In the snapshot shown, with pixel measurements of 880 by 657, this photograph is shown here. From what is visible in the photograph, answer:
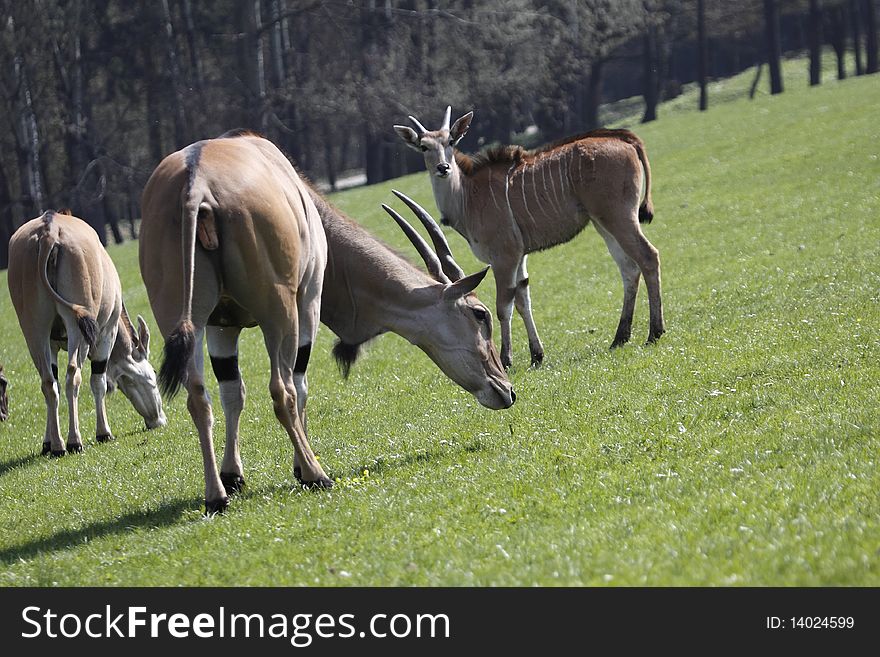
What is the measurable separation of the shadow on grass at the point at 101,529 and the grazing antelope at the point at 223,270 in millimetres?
367

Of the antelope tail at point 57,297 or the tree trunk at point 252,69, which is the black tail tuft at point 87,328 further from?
the tree trunk at point 252,69

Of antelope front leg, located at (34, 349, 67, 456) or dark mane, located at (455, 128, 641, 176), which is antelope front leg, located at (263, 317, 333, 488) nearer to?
antelope front leg, located at (34, 349, 67, 456)

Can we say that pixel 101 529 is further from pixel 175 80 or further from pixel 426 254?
pixel 175 80

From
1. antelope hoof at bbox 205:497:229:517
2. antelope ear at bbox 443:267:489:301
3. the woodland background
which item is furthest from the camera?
the woodland background

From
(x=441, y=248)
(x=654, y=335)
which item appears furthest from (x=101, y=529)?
(x=654, y=335)

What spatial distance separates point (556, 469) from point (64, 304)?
6378mm

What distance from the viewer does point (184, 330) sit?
22.4 ft

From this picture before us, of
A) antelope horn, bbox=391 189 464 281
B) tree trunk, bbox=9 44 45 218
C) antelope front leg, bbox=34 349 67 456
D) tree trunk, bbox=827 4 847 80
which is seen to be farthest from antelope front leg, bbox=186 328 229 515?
tree trunk, bbox=827 4 847 80

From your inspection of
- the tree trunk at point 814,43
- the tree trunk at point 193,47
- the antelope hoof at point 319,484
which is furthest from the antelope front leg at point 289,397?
the tree trunk at point 814,43

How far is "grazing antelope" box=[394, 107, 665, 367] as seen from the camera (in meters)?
12.7

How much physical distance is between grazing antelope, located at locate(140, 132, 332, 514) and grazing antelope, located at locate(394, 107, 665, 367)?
205 inches

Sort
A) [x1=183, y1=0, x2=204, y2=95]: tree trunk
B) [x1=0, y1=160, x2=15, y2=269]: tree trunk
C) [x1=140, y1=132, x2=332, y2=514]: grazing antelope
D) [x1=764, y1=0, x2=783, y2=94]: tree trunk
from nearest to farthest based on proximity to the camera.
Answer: [x1=140, y1=132, x2=332, y2=514]: grazing antelope
[x1=0, y1=160, x2=15, y2=269]: tree trunk
[x1=183, y1=0, x2=204, y2=95]: tree trunk
[x1=764, y1=0, x2=783, y2=94]: tree trunk
